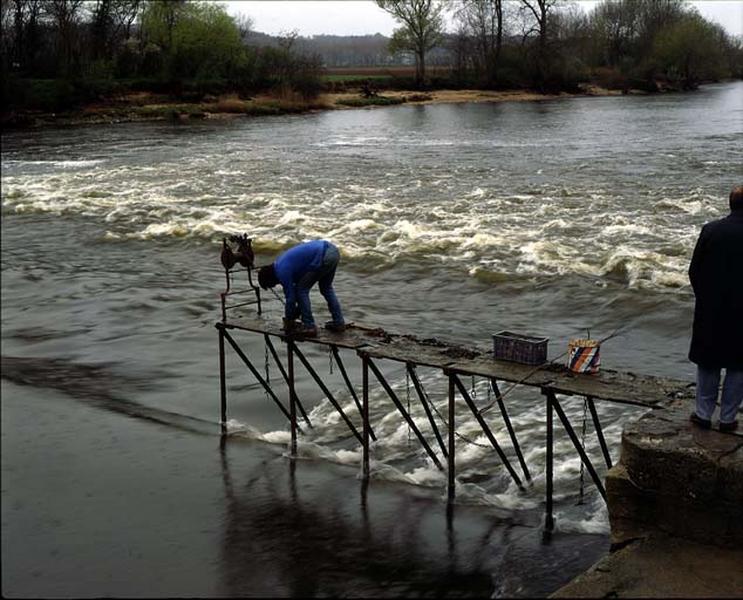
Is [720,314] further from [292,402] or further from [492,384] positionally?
[292,402]

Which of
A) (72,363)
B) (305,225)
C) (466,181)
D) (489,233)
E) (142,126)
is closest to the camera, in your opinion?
(72,363)

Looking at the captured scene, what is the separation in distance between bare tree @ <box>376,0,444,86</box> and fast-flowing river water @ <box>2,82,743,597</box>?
2353 inches

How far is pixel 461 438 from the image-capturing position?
10.9 metres

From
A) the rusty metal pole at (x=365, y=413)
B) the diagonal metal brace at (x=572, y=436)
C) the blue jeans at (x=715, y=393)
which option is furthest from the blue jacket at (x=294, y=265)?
the blue jeans at (x=715, y=393)

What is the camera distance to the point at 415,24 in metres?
97.0

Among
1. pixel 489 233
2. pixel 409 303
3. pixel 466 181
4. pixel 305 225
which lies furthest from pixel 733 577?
pixel 466 181

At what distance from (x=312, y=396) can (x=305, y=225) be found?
1175cm

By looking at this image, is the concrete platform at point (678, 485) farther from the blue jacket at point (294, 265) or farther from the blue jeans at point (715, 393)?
the blue jacket at point (294, 265)

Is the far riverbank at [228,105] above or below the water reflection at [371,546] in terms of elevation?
above

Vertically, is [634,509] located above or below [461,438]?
above

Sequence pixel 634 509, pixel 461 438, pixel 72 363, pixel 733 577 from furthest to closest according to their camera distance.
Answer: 1. pixel 72 363
2. pixel 461 438
3. pixel 634 509
4. pixel 733 577

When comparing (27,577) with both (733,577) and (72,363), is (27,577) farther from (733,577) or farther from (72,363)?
(72,363)

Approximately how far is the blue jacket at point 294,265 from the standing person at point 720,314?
13.0 ft

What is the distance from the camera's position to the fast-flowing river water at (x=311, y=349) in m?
8.12
